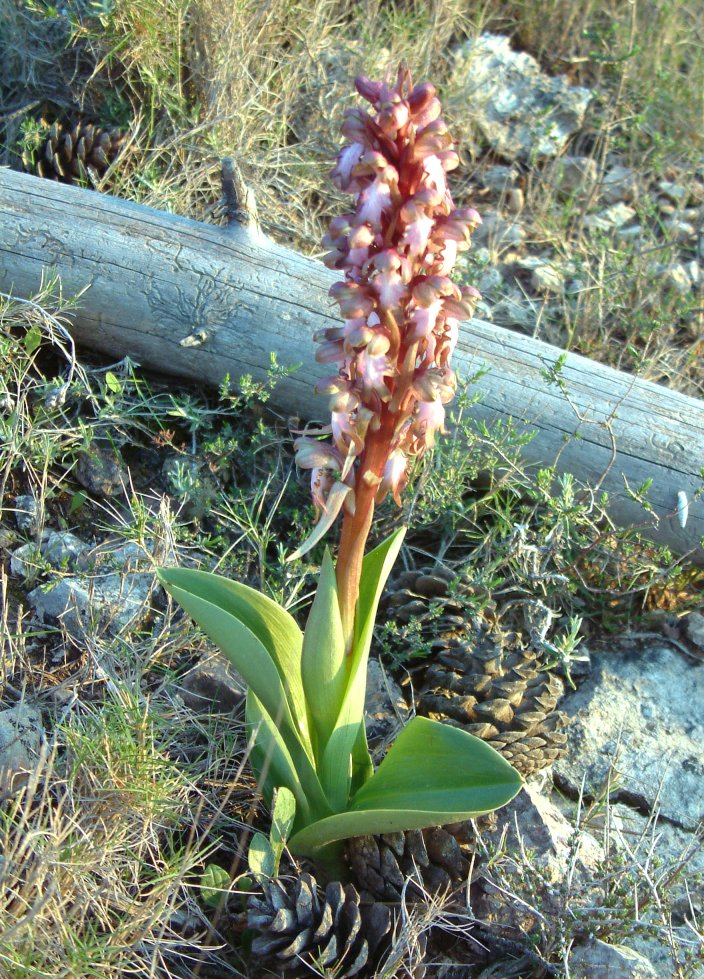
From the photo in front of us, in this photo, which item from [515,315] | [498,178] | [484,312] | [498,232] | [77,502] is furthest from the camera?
[498,178]

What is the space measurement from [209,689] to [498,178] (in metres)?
3.22

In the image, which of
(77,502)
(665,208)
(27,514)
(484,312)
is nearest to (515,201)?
(665,208)

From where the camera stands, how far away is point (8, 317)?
3.02 metres

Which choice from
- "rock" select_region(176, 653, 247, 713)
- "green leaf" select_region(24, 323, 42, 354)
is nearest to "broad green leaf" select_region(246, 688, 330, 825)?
"rock" select_region(176, 653, 247, 713)

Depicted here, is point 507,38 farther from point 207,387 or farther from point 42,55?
point 207,387

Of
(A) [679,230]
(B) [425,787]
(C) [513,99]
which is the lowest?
(B) [425,787]

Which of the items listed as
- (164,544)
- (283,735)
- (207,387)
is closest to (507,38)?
(207,387)

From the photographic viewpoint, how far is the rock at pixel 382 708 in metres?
2.46

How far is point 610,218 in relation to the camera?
443 cm

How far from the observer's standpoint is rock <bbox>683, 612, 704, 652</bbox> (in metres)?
2.81

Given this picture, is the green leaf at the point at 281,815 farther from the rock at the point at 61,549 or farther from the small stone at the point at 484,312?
the small stone at the point at 484,312

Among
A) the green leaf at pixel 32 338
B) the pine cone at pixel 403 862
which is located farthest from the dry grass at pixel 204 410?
the pine cone at pixel 403 862

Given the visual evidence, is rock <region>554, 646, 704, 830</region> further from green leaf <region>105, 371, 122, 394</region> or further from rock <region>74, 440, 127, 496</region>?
green leaf <region>105, 371, 122, 394</region>

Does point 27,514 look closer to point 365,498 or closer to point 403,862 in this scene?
point 365,498
